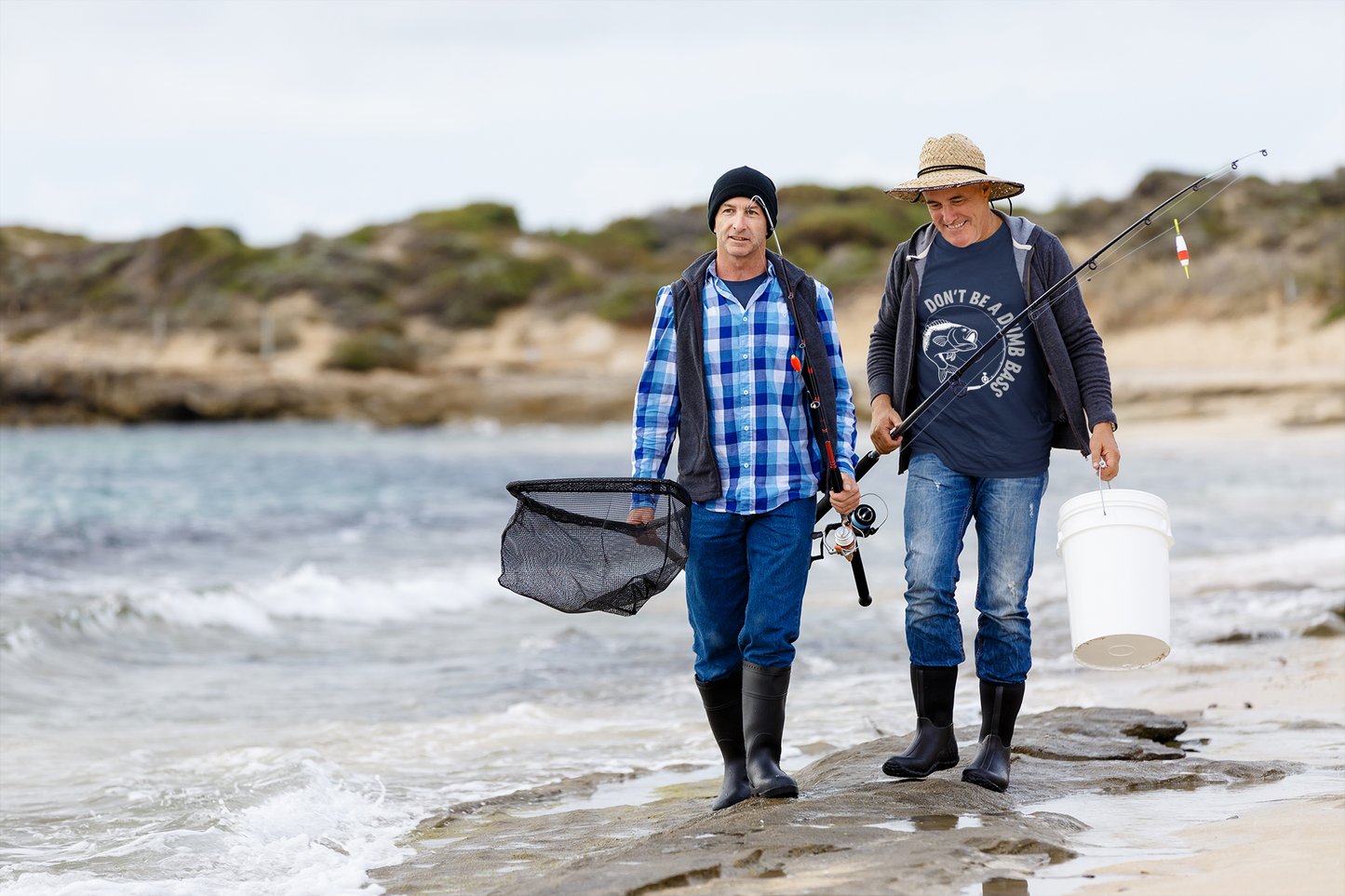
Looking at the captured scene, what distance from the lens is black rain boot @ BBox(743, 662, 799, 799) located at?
3463 mm

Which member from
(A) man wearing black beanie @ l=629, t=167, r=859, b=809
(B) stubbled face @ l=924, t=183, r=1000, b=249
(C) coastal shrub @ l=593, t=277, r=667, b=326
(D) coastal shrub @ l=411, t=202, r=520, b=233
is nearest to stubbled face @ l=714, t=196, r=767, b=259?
Answer: (A) man wearing black beanie @ l=629, t=167, r=859, b=809

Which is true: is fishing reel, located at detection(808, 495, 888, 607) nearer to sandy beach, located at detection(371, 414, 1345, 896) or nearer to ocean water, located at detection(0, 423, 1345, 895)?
sandy beach, located at detection(371, 414, 1345, 896)

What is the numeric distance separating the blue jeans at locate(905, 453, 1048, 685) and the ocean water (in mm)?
1204

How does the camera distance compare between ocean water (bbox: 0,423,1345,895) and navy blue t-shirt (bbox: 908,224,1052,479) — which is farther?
ocean water (bbox: 0,423,1345,895)

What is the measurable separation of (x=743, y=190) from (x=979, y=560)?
1.22 metres

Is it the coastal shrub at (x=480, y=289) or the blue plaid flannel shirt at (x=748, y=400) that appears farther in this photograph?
the coastal shrub at (x=480, y=289)

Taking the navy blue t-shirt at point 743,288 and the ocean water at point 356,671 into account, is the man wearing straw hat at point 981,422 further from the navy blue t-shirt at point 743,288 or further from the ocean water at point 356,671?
the ocean water at point 356,671

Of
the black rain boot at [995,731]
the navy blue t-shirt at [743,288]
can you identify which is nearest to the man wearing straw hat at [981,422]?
the black rain boot at [995,731]

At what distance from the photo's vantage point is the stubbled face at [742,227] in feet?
11.2

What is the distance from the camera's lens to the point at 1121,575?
11.2 feet

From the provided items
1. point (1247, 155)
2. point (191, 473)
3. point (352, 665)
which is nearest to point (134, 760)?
point (352, 665)

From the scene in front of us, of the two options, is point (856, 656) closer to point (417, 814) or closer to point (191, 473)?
point (417, 814)

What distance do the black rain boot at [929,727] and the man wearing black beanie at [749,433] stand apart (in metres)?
0.40

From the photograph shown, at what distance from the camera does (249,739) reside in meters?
5.66
